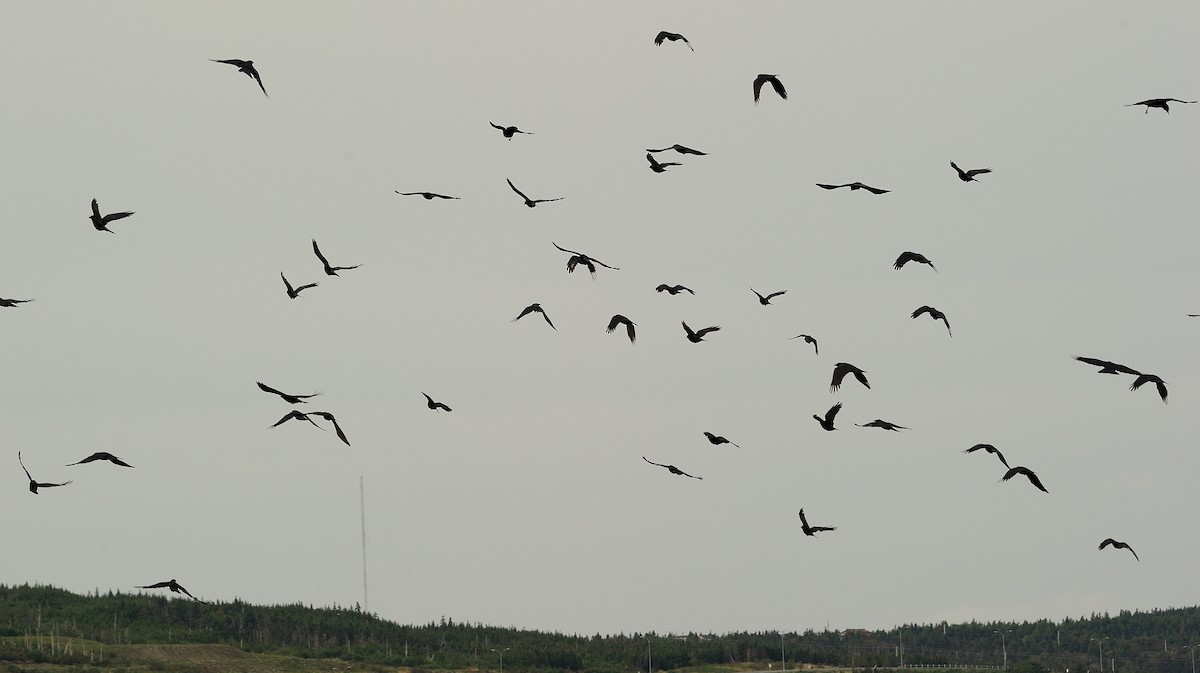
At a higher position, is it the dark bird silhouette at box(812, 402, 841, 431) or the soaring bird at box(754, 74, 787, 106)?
the soaring bird at box(754, 74, 787, 106)

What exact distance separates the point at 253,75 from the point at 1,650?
68.1 meters

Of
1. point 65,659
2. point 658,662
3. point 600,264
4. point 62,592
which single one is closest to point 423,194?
point 600,264

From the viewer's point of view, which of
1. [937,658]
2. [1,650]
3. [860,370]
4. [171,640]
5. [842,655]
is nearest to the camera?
[860,370]

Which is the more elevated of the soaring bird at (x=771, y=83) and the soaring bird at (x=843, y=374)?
the soaring bird at (x=771, y=83)

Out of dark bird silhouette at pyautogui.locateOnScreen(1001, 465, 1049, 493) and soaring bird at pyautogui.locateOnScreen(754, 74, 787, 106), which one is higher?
soaring bird at pyautogui.locateOnScreen(754, 74, 787, 106)

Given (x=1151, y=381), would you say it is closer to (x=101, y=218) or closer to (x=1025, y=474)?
(x=1025, y=474)

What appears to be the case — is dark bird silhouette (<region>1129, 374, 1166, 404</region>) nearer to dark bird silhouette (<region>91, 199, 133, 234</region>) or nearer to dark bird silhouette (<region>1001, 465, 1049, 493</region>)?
dark bird silhouette (<region>1001, 465, 1049, 493</region>)

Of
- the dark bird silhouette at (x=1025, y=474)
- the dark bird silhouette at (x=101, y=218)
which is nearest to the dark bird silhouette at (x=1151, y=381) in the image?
the dark bird silhouette at (x=1025, y=474)

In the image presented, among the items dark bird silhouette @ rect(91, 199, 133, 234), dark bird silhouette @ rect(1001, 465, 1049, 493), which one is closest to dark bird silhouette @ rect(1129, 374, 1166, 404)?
dark bird silhouette @ rect(1001, 465, 1049, 493)

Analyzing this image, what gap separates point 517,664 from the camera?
12975cm

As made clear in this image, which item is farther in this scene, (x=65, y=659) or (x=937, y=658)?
(x=937, y=658)

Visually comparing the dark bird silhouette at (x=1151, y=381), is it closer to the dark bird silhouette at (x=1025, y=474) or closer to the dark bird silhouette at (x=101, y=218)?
the dark bird silhouette at (x=1025, y=474)

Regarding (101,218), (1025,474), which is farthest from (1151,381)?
(101,218)

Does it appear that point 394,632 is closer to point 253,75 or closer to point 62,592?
point 62,592
